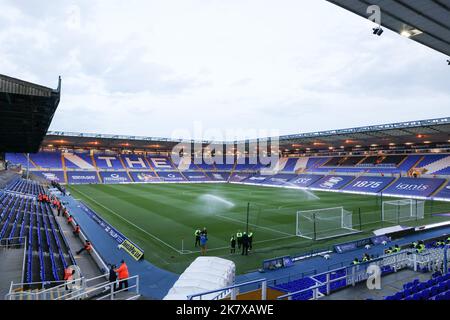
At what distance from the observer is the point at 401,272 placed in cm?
1068

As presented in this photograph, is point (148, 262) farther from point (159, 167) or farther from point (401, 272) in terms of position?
point (159, 167)

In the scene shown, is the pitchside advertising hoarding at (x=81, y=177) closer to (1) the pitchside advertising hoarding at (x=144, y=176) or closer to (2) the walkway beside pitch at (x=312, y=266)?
(1) the pitchside advertising hoarding at (x=144, y=176)

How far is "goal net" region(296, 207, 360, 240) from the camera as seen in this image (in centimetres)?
2072

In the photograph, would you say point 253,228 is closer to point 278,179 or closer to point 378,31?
point 378,31

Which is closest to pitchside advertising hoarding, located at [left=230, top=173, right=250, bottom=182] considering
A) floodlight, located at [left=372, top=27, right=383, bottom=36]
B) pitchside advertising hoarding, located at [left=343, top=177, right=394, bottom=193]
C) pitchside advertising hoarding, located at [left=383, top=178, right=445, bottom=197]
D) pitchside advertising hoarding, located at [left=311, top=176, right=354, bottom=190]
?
pitchside advertising hoarding, located at [left=311, top=176, right=354, bottom=190]

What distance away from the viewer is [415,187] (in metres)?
44.1

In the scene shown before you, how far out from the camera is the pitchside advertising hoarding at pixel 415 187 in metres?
42.4

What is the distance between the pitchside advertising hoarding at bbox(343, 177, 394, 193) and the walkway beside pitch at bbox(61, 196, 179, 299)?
41178 mm

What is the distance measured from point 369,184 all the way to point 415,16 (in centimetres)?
4511

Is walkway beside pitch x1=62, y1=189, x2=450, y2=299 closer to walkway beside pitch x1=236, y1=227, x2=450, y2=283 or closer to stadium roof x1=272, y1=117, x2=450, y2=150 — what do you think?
walkway beside pitch x1=236, y1=227, x2=450, y2=283

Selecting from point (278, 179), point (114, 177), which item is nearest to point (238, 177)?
point (278, 179)
